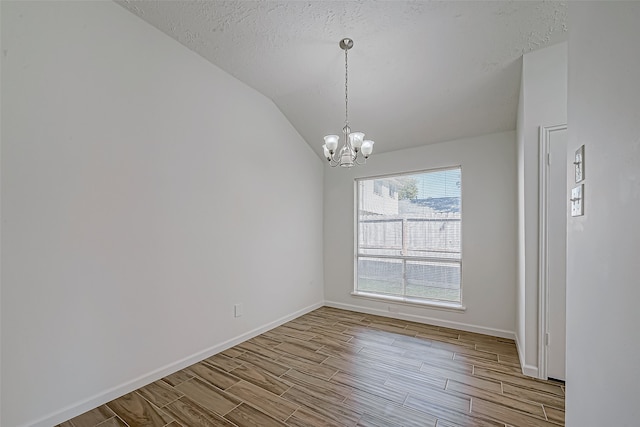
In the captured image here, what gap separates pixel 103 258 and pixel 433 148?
3.82m

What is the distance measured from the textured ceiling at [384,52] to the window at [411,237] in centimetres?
71

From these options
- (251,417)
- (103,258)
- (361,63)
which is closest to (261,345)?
(251,417)

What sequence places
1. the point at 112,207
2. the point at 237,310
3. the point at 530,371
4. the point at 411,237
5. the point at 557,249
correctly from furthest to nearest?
the point at 411,237
the point at 237,310
the point at 530,371
the point at 557,249
the point at 112,207

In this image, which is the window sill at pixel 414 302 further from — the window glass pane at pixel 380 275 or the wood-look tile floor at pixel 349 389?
the wood-look tile floor at pixel 349 389

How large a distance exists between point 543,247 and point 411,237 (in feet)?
5.76

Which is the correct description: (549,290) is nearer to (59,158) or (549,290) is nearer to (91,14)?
(59,158)

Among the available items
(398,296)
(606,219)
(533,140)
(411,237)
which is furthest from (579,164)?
(398,296)

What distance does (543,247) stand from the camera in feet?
7.77

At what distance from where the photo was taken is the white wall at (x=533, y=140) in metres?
2.33

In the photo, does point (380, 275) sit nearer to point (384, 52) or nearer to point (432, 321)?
point (432, 321)

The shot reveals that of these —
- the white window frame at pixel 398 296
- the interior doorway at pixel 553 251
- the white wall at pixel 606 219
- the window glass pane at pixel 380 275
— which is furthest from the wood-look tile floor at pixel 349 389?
the white wall at pixel 606 219

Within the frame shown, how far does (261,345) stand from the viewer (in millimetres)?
3135

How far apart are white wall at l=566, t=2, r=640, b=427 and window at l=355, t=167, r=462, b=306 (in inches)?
109

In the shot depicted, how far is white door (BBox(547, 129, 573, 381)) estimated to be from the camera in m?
2.30
